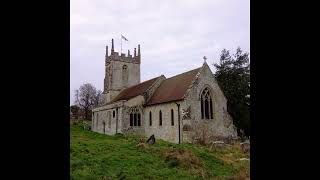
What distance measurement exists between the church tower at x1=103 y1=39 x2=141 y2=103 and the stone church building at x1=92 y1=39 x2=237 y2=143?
25.1 ft

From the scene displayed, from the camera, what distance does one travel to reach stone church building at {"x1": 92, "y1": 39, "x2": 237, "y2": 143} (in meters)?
26.7

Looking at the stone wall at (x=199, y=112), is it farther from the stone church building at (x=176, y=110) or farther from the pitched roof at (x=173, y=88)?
the pitched roof at (x=173, y=88)

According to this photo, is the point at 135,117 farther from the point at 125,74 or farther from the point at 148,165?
the point at 148,165

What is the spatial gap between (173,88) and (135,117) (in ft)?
14.6

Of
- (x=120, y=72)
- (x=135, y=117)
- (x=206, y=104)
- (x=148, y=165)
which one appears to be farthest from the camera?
(x=120, y=72)

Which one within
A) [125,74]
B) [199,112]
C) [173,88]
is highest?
[125,74]

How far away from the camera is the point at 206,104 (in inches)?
1105

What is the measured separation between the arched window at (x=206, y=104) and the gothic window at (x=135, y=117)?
657 cm

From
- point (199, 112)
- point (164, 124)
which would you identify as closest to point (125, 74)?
point (164, 124)
